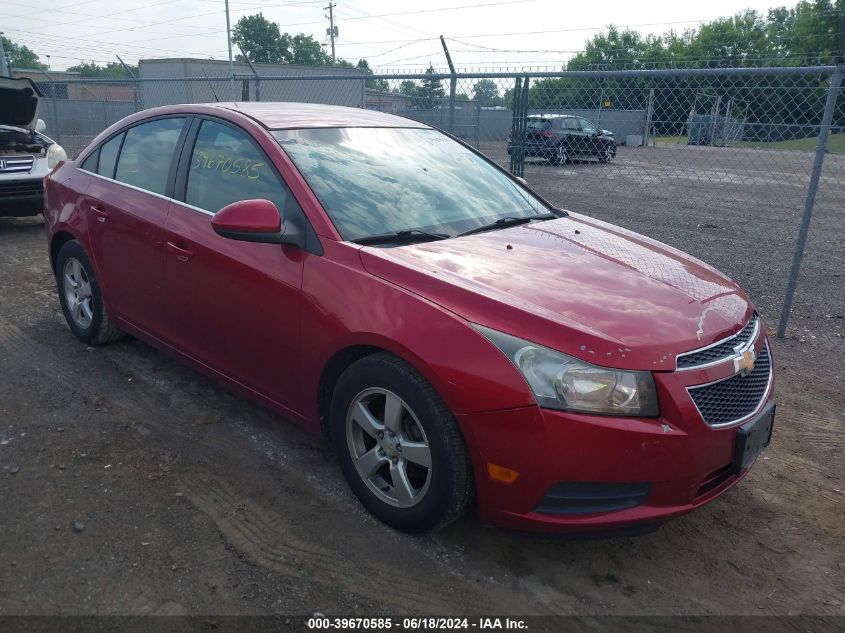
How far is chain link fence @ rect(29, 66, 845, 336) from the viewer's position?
5.69 meters

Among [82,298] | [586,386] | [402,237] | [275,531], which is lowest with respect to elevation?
[275,531]

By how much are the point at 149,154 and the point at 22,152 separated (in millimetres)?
5966

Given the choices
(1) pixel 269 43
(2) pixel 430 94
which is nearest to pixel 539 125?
(2) pixel 430 94

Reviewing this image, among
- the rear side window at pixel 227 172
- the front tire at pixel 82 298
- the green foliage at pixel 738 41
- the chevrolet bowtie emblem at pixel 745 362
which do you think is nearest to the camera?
the chevrolet bowtie emblem at pixel 745 362

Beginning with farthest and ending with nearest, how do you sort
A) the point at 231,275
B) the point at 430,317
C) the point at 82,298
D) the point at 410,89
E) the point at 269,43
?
the point at 269,43 → the point at 410,89 → the point at 82,298 → the point at 231,275 → the point at 430,317

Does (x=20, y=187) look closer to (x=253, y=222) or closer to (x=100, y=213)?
(x=100, y=213)

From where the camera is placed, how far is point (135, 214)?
3.93 m

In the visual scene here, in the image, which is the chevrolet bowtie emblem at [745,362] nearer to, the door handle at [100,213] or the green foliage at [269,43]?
the door handle at [100,213]

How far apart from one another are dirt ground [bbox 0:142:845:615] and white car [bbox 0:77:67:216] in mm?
4666

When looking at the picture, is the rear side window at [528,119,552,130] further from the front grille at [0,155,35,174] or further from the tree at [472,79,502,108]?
the front grille at [0,155,35,174]

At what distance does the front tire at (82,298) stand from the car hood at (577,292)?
2573 mm

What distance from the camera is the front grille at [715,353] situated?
2441 millimetres

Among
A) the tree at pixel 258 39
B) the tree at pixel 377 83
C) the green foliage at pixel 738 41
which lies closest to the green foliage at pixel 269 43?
the tree at pixel 258 39

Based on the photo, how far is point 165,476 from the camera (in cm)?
324
